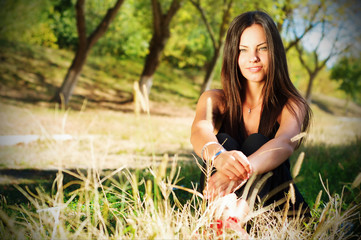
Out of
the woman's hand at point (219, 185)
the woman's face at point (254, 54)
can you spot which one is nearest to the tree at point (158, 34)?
the woman's face at point (254, 54)

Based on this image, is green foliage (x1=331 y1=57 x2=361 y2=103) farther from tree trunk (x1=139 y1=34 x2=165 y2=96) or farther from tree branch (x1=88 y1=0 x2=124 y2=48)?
tree branch (x1=88 y1=0 x2=124 y2=48)

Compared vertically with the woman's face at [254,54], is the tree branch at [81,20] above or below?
above

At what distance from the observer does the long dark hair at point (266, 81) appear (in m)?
2.30

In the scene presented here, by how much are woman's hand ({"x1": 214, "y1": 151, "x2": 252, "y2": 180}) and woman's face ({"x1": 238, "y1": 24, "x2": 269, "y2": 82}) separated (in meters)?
0.74

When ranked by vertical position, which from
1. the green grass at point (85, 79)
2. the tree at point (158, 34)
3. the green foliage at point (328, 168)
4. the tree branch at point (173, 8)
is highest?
the tree branch at point (173, 8)

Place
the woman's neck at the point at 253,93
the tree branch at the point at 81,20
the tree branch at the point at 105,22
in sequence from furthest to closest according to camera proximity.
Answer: the tree branch at the point at 105,22 → the tree branch at the point at 81,20 → the woman's neck at the point at 253,93

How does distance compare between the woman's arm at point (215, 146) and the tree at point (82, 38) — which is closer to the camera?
the woman's arm at point (215, 146)

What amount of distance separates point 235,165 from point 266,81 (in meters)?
0.82

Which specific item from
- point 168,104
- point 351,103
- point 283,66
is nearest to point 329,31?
point 168,104

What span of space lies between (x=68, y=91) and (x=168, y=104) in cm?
594

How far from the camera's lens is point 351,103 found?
2933 centimetres

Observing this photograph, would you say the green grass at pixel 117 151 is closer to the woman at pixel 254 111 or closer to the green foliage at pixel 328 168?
the green foliage at pixel 328 168

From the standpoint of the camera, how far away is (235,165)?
177 centimetres

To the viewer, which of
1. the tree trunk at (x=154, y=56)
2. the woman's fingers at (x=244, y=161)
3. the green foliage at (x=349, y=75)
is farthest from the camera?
the green foliage at (x=349, y=75)
